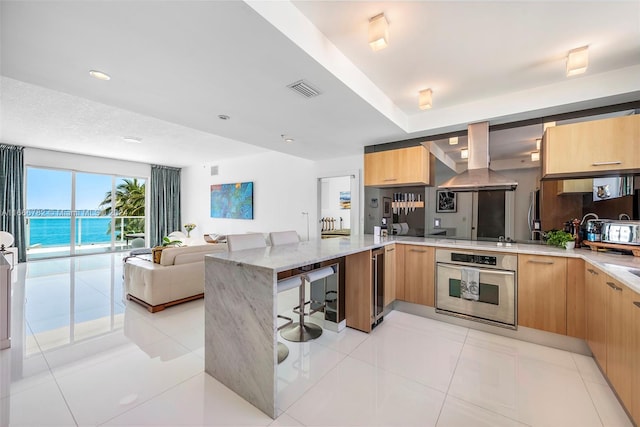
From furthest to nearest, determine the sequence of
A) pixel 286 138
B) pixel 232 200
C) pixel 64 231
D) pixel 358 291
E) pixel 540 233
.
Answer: pixel 232 200 < pixel 64 231 < pixel 286 138 < pixel 540 233 < pixel 358 291

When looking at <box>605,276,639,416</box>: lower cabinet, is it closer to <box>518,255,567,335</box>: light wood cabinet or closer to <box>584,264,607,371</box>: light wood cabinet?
<box>584,264,607,371</box>: light wood cabinet

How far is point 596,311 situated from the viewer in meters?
1.96

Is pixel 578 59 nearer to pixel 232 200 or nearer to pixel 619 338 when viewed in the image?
pixel 619 338

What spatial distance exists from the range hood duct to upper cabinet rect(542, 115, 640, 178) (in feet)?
1.41

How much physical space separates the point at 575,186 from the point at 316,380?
3.20 m

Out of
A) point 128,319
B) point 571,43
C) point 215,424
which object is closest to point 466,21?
point 571,43

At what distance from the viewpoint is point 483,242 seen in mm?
3113

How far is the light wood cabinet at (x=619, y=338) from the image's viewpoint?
4.85 feet

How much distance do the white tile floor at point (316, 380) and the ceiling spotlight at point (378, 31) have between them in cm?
236

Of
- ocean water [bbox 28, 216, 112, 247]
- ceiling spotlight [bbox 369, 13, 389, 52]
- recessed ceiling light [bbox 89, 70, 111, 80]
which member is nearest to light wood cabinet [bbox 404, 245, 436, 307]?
ceiling spotlight [bbox 369, 13, 389, 52]

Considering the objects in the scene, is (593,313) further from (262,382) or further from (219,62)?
(219,62)

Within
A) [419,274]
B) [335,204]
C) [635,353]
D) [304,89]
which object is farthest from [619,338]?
[335,204]

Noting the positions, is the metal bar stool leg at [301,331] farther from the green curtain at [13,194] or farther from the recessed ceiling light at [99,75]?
the green curtain at [13,194]

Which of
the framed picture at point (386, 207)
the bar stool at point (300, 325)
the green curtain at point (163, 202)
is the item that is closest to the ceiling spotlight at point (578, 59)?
the framed picture at point (386, 207)
